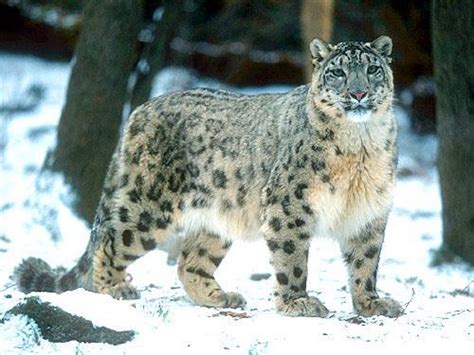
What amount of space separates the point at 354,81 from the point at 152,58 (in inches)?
177

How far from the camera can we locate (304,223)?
732 centimetres

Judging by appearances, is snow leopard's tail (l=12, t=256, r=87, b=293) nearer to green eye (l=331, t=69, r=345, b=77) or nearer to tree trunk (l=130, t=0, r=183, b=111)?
green eye (l=331, t=69, r=345, b=77)

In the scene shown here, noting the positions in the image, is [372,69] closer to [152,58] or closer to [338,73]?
[338,73]

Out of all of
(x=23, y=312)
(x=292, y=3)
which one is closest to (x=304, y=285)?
(x=23, y=312)

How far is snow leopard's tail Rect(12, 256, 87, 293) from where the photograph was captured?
814cm

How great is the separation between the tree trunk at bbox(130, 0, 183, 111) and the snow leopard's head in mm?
4021

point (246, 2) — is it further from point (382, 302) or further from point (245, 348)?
point (245, 348)

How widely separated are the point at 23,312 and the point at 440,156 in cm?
574

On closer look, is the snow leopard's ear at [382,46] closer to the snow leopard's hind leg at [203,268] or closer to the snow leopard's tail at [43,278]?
the snow leopard's hind leg at [203,268]

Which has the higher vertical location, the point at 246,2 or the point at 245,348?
the point at 246,2

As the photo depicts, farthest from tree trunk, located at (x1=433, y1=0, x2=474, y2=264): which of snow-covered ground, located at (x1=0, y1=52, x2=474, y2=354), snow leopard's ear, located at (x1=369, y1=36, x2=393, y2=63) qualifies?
snow leopard's ear, located at (x1=369, y1=36, x2=393, y2=63)

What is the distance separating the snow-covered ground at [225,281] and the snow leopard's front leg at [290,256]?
15cm

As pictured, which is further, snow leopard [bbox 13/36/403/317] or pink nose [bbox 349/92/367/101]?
snow leopard [bbox 13/36/403/317]

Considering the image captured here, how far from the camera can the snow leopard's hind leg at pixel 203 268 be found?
26.8 ft
